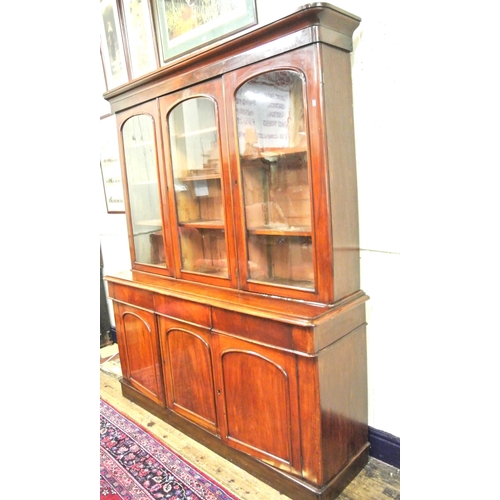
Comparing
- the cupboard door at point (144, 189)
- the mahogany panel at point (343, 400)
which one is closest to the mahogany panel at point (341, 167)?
the mahogany panel at point (343, 400)

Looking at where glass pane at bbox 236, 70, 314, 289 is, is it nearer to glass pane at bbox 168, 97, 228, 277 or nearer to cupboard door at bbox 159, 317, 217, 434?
glass pane at bbox 168, 97, 228, 277

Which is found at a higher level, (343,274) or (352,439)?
(343,274)

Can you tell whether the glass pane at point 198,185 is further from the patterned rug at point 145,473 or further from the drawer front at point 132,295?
the patterned rug at point 145,473

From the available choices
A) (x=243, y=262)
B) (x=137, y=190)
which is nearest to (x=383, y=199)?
(x=243, y=262)

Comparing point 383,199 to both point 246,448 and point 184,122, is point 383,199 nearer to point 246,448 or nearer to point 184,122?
point 184,122

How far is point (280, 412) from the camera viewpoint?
1565 millimetres

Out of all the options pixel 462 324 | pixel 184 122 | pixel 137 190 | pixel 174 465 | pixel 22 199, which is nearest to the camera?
pixel 22 199

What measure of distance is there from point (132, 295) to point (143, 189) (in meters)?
0.64

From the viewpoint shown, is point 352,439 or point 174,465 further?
point 174,465

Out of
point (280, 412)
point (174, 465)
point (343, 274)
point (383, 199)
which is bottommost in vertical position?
point (174, 465)

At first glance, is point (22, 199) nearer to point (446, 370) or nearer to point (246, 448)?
point (446, 370)

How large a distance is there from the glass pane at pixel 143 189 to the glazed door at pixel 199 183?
17cm

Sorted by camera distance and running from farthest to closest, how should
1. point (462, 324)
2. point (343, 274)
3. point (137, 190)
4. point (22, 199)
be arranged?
point (137, 190)
point (343, 274)
point (462, 324)
point (22, 199)

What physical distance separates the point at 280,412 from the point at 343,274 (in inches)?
24.4
